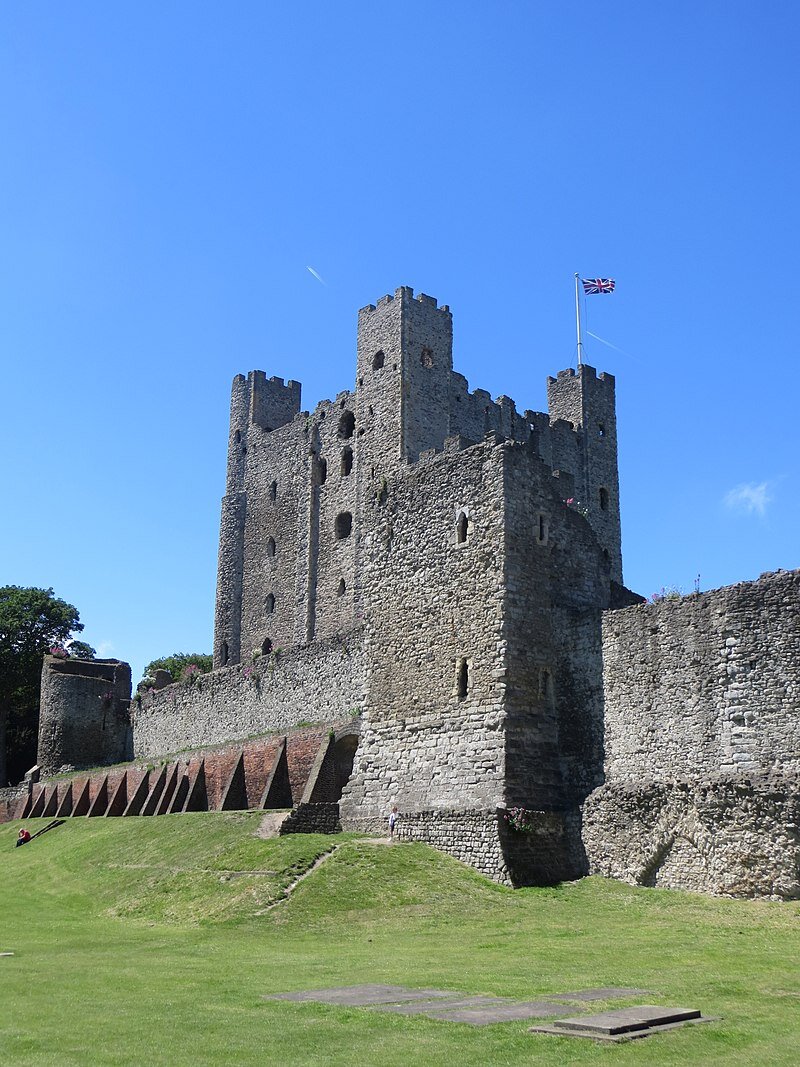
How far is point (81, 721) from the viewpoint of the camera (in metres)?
61.7

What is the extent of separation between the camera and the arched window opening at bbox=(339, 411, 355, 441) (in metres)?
57.4

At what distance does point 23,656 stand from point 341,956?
59.4 meters

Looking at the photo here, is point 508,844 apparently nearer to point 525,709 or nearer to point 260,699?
point 525,709

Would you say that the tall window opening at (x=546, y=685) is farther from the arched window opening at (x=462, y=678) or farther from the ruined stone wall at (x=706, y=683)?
the arched window opening at (x=462, y=678)

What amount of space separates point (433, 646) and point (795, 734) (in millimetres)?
9492

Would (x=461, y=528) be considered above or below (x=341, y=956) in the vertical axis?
above

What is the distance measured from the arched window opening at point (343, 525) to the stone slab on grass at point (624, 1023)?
45.7 meters

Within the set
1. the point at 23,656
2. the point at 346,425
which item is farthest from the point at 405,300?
the point at 23,656

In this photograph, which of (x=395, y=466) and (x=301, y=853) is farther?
(x=395, y=466)

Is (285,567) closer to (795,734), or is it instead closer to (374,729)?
(374,729)

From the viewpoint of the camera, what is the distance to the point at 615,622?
2555 cm

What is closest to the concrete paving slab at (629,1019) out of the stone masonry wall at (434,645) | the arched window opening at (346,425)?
the stone masonry wall at (434,645)

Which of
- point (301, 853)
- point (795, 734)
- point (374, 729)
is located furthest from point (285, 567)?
point (795, 734)

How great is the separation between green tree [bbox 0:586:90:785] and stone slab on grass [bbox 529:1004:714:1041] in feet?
213
